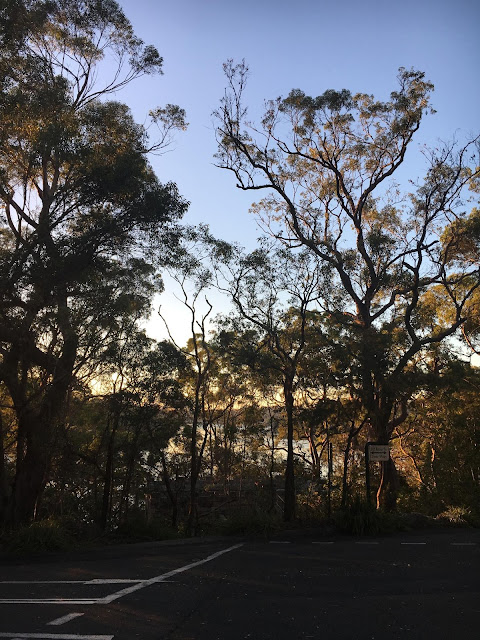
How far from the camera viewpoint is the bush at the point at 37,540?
32.0 ft

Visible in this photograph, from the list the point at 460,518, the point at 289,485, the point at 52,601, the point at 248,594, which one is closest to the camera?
the point at 52,601

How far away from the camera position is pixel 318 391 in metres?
16.7

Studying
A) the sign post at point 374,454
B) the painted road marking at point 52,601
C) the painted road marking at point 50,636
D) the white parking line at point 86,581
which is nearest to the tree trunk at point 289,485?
the sign post at point 374,454

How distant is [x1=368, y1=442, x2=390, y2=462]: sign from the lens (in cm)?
1349

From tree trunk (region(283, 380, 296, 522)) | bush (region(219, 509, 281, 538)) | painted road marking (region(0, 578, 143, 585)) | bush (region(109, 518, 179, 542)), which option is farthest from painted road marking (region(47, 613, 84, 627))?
tree trunk (region(283, 380, 296, 522))

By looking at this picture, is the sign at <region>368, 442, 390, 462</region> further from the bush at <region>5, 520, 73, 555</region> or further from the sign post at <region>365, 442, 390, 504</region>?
the bush at <region>5, 520, 73, 555</region>

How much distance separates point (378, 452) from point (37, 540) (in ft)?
26.3

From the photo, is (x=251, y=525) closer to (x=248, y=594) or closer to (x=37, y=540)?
(x=37, y=540)

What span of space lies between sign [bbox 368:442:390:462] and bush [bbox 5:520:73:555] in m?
7.20

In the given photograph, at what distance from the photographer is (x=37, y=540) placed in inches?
392

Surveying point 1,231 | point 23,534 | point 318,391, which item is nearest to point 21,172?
point 1,231

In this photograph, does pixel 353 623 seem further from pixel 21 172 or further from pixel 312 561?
→ pixel 21 172

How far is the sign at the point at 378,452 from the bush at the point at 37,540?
7.20 meters

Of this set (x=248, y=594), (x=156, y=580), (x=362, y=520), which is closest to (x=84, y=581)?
(x=156, y=580)
